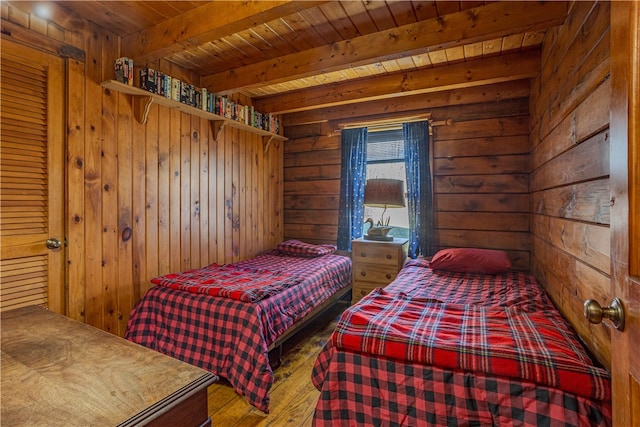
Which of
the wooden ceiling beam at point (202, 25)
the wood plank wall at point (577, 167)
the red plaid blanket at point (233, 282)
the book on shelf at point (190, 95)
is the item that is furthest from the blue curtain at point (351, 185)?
the wooden ceiling beam at point (202, 25)

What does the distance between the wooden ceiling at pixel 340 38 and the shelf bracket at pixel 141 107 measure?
10.2 inches

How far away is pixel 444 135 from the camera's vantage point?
10.3 feet

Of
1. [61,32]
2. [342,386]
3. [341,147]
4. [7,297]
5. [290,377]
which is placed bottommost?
[290,377]

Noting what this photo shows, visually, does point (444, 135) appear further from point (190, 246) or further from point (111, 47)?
point (111, 47)

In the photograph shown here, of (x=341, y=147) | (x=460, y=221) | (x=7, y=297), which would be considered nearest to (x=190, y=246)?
(x=7, y=297)

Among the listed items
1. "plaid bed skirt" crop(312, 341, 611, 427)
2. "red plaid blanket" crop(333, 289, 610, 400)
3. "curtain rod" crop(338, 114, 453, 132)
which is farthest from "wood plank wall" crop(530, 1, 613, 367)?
"curtain rod" crop(338, 114, 453, 132)

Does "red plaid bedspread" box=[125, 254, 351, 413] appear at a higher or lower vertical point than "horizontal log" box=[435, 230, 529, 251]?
lower

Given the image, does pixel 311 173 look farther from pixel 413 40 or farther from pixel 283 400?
pixel 283 400

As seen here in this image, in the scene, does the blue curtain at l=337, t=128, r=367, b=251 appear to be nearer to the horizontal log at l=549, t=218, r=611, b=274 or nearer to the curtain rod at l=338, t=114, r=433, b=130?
the curtain rod at l=338, t=114, r=433, b=130

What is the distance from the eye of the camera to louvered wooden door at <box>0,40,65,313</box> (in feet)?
5.72

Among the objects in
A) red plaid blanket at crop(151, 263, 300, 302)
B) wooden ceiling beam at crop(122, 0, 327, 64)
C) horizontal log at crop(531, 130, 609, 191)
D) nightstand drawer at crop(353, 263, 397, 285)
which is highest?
wooden ceiling beam at crop(122, 0, 327, 64)

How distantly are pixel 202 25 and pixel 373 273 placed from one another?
2.41m

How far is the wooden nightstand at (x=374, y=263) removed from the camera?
9.77 ft

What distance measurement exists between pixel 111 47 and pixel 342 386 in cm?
265
